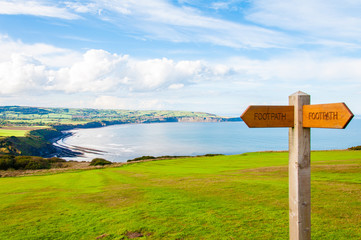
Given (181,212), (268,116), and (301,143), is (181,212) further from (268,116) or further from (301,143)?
(301,143)

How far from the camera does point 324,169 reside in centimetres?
1831

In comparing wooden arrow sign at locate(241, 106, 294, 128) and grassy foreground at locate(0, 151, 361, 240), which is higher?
wooden arrow sign at locate(241, 106, 294, 128)

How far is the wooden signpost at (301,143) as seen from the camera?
4594 millimetres

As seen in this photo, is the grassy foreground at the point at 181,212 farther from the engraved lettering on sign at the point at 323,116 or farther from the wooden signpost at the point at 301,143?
the engraved lettering on sign at the point at 323,116

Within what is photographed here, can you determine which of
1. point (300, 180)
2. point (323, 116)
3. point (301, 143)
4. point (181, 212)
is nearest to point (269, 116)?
point (301, 143)

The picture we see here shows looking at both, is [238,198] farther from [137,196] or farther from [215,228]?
[137,196]

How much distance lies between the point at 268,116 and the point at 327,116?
3.65ft

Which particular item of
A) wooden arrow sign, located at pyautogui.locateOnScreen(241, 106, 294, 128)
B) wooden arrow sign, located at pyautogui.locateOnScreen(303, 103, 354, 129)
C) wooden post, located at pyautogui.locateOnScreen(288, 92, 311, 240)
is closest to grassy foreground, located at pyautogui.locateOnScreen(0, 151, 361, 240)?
wooden post, located at pyautogui.locateOnScreen(288, 92, 311, 240)

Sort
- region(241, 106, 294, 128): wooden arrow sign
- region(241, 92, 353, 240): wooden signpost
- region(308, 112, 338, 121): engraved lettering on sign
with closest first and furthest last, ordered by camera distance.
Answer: region(308, 112, 338, 121): engraved lettering on sign, region(241, 92, 353, 240): wooden signpost, region(241, 106, 294, 128): wooden arrow sign

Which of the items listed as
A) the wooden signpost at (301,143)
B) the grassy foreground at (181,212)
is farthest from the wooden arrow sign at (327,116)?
the grassy foreground at (181,212)

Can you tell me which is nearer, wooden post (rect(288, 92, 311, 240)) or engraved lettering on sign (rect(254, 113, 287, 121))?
wooden post (rect(288, 92, 311, 240))

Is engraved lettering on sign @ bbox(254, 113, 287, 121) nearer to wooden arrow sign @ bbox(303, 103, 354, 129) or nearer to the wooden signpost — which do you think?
the wooden signpost

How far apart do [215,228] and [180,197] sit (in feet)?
13.8

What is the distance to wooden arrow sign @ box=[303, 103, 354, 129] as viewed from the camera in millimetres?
4285
